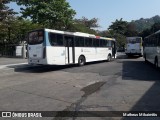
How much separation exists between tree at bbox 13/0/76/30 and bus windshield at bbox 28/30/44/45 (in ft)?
37.4

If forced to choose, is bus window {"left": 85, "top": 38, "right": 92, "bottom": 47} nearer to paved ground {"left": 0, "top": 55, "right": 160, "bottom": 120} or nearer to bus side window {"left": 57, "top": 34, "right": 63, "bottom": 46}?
bus side window {"left": 57, "top": 34, "right": 63, "bottom": 46}

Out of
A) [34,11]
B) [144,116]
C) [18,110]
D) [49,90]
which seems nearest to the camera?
[144,116]

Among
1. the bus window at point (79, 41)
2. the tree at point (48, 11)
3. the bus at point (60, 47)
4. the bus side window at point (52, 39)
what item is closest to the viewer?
the bus at point (60, 47)

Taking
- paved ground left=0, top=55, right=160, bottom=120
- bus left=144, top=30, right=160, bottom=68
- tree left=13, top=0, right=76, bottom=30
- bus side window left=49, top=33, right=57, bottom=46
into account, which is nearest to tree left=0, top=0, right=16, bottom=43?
tree left=13, top=0, right=76, bottom=30

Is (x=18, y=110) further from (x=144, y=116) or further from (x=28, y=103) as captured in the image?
(x=144, y=116)

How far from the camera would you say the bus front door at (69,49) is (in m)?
18.8

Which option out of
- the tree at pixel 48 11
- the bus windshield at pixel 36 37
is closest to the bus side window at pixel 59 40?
the bus windshield at pixel 36 37

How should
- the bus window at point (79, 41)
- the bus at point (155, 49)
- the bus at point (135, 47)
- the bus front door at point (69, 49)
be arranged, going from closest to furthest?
the bus at point (155, 49)
the bus front door at point (69, 49)
the bus window at point (79, 41)
the bus at point (135, 47)

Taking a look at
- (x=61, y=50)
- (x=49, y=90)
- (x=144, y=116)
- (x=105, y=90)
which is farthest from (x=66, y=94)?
(x=61, y=50)

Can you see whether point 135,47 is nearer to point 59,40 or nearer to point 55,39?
point 59,40

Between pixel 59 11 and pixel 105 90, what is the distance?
20.4m

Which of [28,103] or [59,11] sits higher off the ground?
[59,11]

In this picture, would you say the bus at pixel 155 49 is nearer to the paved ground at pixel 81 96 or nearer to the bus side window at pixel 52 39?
the paved ground at pixel 81 96

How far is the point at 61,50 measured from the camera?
18.0 meters
